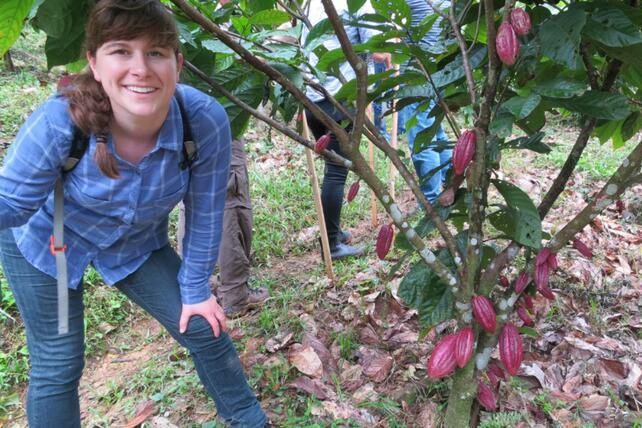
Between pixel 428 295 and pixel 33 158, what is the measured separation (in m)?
1.09

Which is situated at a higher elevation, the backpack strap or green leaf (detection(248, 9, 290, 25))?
green leaf (detection(248, 9, 290, 25))

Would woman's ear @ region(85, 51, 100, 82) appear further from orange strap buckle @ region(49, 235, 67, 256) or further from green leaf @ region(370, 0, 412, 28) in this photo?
green leaf @ region(370, 0, 412, 28)

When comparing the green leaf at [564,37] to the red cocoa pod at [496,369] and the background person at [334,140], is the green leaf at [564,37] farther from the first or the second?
the background person at [334,140]

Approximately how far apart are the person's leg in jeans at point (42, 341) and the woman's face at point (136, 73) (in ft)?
1.90

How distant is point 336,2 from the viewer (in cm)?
285

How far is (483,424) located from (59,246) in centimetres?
140

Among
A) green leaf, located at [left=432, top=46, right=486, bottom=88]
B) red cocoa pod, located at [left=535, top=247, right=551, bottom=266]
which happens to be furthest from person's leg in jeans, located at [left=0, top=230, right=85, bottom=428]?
red cocoa pod, located at [left=535, top=247, right=551, bottom=266]

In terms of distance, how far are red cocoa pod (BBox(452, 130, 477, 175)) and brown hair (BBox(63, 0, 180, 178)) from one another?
73cm

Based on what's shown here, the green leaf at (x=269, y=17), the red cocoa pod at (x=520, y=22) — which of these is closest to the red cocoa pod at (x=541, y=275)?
the red cocoa pod at (x=520, y=22)

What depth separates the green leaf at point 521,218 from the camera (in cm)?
121

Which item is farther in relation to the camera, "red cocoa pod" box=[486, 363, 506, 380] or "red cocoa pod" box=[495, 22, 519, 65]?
"red cocoa pod" box=[486, 363, 506, 380]

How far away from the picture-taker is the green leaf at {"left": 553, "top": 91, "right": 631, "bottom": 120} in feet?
3.48

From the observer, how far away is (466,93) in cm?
145

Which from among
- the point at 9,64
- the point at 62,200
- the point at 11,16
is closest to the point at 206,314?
the point at 62,200
